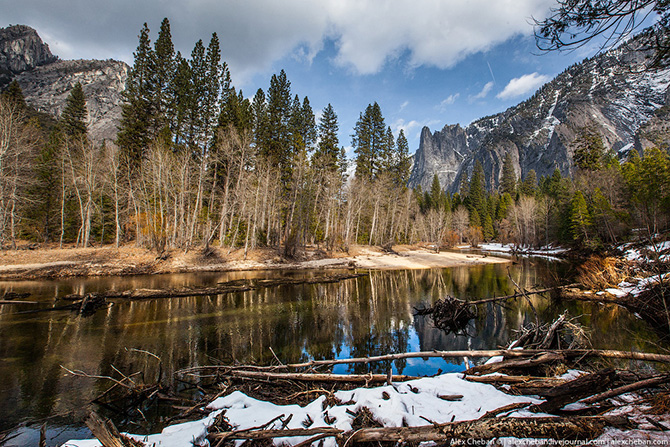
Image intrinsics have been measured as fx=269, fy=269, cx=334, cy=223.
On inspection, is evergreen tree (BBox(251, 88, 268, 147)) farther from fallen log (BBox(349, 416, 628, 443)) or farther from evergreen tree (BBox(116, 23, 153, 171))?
fallen log (BBox(349, 416, 628, 443))

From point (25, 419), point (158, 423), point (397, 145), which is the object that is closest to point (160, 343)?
point (25, 419)

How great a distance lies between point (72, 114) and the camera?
115 feet

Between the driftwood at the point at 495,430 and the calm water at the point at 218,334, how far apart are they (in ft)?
7.77

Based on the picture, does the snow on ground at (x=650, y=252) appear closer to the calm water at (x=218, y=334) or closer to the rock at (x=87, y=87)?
the calm water at (x=218, y=334)

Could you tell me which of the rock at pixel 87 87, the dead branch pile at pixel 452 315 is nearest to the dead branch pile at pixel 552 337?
the dead branch pile at pixel 452 315

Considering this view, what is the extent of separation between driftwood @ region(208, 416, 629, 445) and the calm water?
2369 millimetres

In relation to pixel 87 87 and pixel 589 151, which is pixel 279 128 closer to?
pixel 589 151

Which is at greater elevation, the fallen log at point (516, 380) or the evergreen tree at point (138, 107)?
the evergreen tree at point (138, 107)

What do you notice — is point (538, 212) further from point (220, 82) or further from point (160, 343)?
point (160, 343)

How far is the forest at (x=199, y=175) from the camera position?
24.7m

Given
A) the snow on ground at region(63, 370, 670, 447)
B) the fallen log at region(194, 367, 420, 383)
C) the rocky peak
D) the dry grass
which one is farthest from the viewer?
the rocky peak

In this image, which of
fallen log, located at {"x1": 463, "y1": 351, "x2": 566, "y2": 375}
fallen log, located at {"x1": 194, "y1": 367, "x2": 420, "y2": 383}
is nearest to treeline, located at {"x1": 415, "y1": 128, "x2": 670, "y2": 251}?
fallen log, located at {"x1": 463, "y1": 351, "x2": 566, "y2": 375}

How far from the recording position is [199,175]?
87.1ft

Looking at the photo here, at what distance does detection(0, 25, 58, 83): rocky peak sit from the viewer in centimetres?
11650
